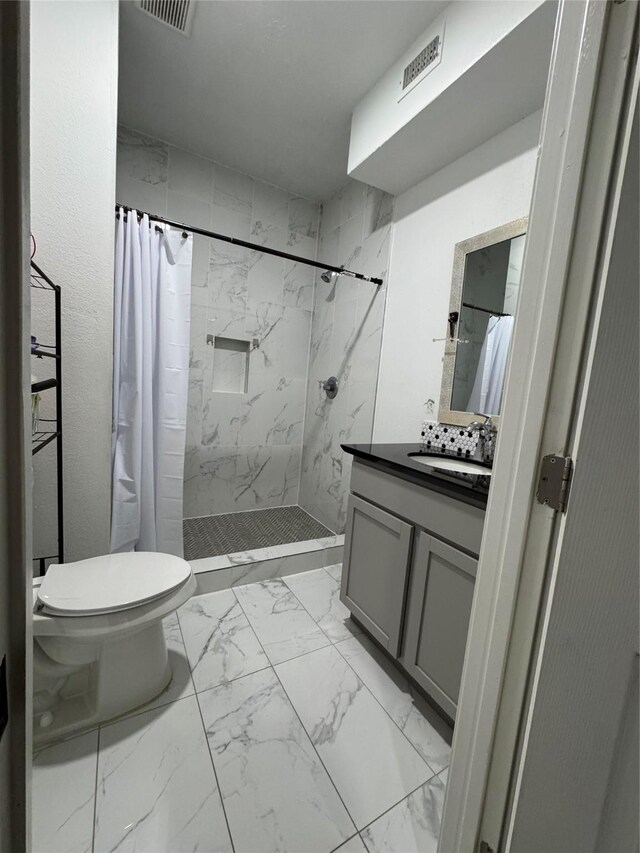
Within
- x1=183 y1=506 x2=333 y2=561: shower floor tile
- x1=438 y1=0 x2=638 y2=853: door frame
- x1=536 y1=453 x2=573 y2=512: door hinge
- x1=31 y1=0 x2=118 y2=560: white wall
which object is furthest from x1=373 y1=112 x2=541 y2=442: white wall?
x1=31 y1=0 x2=118 y2=560: white wall

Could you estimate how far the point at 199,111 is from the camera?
6.37ft

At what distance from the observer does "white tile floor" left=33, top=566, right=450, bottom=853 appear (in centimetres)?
87

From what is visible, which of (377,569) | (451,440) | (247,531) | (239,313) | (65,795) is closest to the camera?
(65,795)

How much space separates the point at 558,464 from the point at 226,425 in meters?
2.43

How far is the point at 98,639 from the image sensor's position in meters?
1.03

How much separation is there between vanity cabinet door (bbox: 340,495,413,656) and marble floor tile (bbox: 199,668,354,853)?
1.39 ft

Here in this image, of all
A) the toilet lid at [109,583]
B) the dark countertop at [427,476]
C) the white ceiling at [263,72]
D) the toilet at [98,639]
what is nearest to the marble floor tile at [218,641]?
the toilet at [98,639]

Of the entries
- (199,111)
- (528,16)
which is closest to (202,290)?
(199,111)

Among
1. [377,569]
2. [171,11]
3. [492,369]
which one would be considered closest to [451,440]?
[492,369]

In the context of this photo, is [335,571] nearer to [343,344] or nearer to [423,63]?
[343,344]

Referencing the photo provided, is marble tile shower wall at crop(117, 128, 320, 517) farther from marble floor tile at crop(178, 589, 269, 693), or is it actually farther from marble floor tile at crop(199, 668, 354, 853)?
marble floor tile at crop(199, 668, 354, 853)

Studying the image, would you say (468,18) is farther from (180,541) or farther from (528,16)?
(180,541)

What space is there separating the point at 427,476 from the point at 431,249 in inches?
54.3

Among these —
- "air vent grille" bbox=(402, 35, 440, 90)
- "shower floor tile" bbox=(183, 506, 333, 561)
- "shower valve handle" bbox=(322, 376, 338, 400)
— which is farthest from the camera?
"shower valve handle" bbox=(322, 376, 338, 400)
